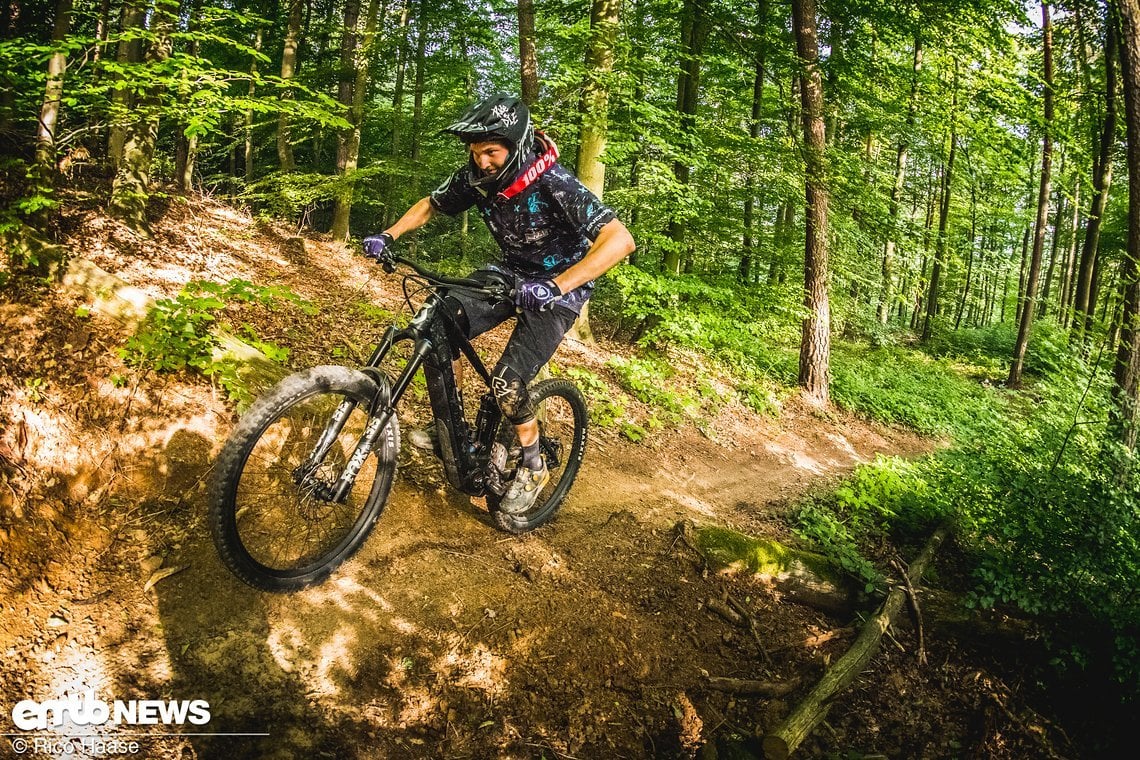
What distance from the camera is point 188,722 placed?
2.23 meters

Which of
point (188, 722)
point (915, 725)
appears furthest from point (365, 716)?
point (915, 725)

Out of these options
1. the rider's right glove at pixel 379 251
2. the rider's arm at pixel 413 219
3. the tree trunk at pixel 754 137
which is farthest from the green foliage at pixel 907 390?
the rider's right glove at pixel 379 251

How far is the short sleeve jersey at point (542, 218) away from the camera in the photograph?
3355 mm

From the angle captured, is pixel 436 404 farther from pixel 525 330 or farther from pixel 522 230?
pixel 522 230

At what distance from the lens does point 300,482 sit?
112 inches

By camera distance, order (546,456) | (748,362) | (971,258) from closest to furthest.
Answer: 1. (546,456)
2. (748,362)
3. (971,258)

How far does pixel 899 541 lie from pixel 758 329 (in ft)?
14.8

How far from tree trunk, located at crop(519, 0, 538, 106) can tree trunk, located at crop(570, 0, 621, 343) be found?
1.10 m

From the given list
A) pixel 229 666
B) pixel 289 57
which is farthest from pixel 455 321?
pixel 289 57

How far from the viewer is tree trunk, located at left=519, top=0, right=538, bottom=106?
857 cm

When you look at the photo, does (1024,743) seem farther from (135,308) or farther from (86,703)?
(135,308)

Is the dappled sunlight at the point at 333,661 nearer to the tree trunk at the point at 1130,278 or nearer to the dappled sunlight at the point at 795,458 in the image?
the tree trunk at the point at 1130,278

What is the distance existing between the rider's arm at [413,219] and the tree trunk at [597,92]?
10.8ft

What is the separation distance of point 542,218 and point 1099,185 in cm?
1466
